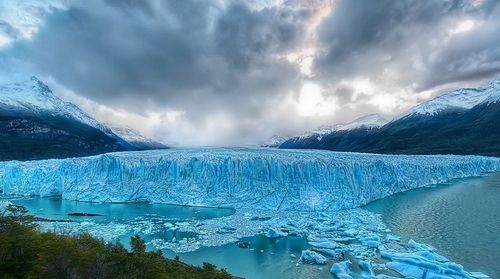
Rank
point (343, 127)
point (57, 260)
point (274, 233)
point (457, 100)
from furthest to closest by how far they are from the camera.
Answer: point (343, 127) → point (457, 100) → point (274, 233) → point (57, 260)

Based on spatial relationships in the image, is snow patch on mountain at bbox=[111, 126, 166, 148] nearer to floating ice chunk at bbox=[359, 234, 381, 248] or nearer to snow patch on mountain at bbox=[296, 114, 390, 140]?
snow patch on mountain at bbox=[296, 114, 390, 140]

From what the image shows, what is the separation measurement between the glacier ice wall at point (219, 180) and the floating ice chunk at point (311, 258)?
29.0ft

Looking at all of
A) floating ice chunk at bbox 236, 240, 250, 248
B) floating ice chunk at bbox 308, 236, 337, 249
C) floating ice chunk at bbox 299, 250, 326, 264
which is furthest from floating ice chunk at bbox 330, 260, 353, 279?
floating ice chunk at bbox 236, 240, 250, 248

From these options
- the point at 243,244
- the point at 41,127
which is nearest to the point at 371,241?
the point at 243,244

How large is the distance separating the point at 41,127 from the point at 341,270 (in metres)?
81.9

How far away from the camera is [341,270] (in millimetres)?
12008

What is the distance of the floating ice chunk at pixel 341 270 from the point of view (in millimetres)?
11680

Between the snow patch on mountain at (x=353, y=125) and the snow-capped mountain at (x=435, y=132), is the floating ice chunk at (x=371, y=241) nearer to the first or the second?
the snow-capped mountain at (x=435, y=132)

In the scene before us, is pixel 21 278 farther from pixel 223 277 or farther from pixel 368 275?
pixel 368 275

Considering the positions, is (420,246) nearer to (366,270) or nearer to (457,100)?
(366,270)

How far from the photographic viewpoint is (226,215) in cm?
2153

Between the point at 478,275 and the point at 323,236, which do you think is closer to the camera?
the point at 478,275

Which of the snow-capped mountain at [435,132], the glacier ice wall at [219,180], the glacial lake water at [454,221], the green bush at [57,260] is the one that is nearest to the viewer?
the green bush at [57,260]

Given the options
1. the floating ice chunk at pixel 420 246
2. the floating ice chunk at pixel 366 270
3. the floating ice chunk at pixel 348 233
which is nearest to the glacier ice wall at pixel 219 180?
the floating ice chunk at pixel 348 233
